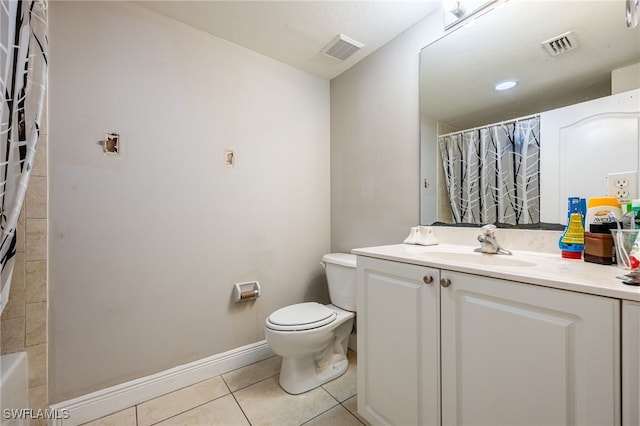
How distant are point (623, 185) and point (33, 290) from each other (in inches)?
95.2

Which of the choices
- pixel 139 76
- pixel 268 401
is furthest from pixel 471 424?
pixel 139 76

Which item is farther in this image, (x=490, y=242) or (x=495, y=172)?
(x=495, y=172)

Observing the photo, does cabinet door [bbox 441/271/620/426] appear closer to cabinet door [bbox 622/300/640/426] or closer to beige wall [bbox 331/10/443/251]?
cabinet door [bbox 622/300/640/426]

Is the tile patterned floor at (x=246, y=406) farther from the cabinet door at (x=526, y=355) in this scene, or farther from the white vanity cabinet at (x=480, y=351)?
the cabinet door at (x=526, y=355)

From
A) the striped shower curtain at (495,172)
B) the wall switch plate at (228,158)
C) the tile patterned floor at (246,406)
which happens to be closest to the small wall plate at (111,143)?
the wall switch plate at (228,158)

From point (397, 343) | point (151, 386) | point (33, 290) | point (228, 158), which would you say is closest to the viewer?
point (397, 343)

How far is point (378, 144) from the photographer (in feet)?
5.99

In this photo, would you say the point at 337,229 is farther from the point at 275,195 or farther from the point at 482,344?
the point at 482,344

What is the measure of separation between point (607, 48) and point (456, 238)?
951mm

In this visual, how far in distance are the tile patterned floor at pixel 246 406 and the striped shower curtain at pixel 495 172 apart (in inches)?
46.9

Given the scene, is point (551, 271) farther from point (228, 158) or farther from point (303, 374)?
point (228, 158)

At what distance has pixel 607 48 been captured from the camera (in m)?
1.01

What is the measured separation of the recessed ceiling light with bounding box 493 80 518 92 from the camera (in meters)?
1.25

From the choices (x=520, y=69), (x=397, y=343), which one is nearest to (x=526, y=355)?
(x=397, y=343)
